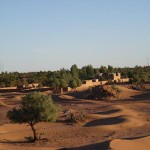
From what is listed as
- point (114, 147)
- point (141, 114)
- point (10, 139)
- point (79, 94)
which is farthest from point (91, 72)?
point (114, 147)

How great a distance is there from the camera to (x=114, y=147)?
919 inches

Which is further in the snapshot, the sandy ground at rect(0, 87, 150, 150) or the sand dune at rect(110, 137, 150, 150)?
the sandy ground at rect(0, 87, 150, 150)

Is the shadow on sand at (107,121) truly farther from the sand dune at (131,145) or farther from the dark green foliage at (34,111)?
the sand dune at (131,145)

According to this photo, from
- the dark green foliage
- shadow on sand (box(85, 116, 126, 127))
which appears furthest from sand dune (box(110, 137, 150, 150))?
shadow on sand (box(85, 116, 126, 127))

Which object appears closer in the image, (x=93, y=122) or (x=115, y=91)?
(x=93, y=122)

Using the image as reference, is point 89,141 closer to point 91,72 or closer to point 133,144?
point 133,144

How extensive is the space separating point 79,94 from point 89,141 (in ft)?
120

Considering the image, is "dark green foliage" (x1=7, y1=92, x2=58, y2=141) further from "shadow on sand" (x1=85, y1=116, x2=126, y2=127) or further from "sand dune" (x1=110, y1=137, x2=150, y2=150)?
"shadow on sand" (x1=85, y1=116, x2=126, y2=127)

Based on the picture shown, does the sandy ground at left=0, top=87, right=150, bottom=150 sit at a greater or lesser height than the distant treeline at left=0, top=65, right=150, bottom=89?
lesser

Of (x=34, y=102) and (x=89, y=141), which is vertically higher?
(x=34, y=102)

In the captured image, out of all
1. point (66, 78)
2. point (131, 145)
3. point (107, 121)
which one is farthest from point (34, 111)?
point (66, 78)

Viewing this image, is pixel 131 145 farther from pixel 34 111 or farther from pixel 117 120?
pixel 117 120

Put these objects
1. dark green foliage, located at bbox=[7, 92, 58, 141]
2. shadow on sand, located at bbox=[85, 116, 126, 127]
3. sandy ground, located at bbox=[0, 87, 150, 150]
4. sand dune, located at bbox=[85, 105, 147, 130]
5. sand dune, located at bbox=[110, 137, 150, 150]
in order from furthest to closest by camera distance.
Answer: shadow on sand, located at bbox=[85, 116, 126, 127] → sand dune, located at bbox=[85, 105, 147, 130] → dark green foliage, located at bbox=[7, 92, 58, 141] → sandy ground, located at bbox=[0, 87, 150, 150] → sand dune, located at bbox=[110, 137, 150, 150]

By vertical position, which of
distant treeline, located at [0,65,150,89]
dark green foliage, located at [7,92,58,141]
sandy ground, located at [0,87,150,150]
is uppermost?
distant treeline, located at [0,65,150,89]
